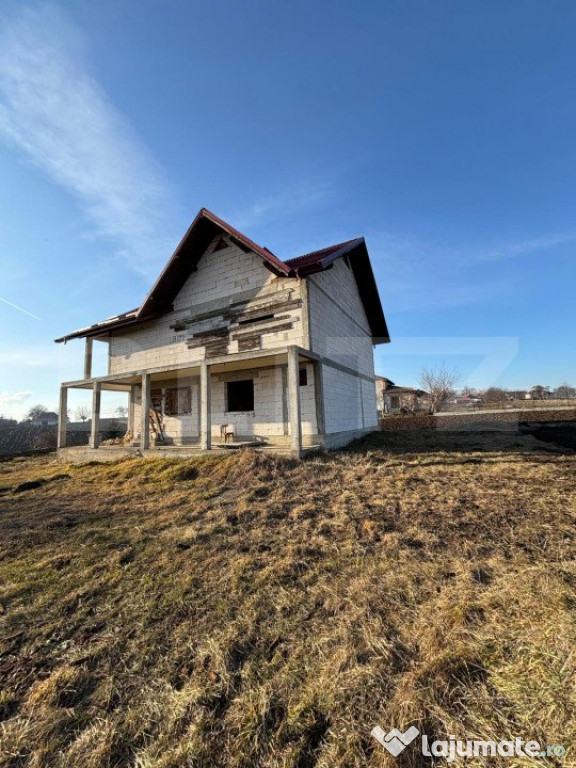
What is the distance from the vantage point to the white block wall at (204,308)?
1062cm

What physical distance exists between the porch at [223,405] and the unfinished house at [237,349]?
38mm

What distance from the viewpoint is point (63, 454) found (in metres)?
12.8

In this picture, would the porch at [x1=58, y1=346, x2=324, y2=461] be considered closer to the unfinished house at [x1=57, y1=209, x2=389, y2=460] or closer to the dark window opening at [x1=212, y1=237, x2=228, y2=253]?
the unfinished house at [x1=57, y1=209, x2=389, y2=460]

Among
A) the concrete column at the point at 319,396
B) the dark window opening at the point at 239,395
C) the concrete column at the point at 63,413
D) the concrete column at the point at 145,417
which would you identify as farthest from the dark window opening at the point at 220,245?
the concrete column at the point at 63,413

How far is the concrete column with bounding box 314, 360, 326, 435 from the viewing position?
9555 millimetres

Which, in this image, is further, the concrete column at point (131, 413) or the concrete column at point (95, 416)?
the concrete column at point (131, 413)

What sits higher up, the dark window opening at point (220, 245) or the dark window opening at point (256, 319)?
the dark window opening at point (220, 245)

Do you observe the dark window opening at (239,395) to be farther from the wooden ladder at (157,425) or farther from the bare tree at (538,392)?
the bare tree at (538,392)

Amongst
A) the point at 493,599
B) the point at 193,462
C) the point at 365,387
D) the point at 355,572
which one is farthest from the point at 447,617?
the point at 365,387

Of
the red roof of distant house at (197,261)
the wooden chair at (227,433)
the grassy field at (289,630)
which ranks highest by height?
the red roof of distant house at (197,261)

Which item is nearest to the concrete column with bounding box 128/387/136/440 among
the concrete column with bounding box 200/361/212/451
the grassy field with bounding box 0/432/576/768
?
the concrete column with bounding box 200/361/212/451

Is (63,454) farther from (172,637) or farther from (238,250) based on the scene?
(172,637)

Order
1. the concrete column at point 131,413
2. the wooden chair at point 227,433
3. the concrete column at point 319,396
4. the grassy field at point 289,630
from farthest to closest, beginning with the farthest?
the concrete column at point 131,413, the wooden chair at point 227,433, the concrete column at point 319,396, the grassy field at point 289,630

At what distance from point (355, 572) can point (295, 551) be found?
29.5 inches
